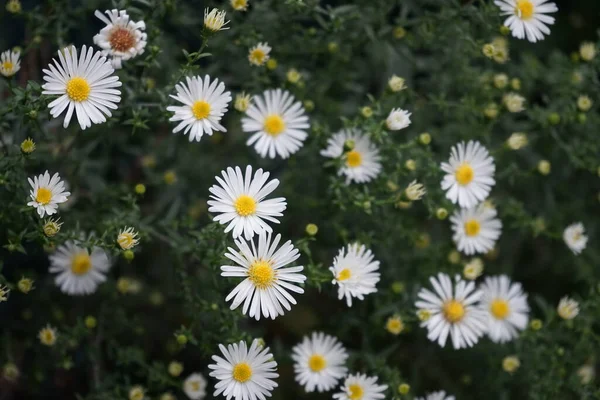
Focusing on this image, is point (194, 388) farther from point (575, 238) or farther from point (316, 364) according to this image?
point (575, 238)

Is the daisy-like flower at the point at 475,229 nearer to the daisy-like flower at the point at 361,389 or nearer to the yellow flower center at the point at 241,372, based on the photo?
the daisy-like flower at the point at 361,389

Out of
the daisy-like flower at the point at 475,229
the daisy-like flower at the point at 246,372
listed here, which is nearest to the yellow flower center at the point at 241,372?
the daisy-like flower at the point at 246,372

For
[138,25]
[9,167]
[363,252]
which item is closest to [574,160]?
[363,252]

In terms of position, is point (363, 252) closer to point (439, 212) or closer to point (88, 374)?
point (439, 212)

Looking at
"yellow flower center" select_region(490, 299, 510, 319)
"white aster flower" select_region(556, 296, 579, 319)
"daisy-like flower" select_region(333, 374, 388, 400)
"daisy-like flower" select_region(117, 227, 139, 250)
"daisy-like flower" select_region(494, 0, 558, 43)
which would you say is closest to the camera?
"daisy-like flower" select_region(117, 227, 139, 250)

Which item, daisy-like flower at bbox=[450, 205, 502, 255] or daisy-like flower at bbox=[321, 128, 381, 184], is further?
daisy-like flower at bbox=[450, 205, 502, 255]

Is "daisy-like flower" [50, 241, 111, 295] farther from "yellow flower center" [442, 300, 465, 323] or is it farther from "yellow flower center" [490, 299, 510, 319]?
"yellow flower center" [490, 299, 510, 319]

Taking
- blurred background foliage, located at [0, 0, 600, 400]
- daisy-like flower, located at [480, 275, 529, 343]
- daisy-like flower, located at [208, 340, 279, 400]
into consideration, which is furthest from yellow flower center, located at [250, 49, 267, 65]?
daisy-like flower, located at [480, 275, 529, 343]
